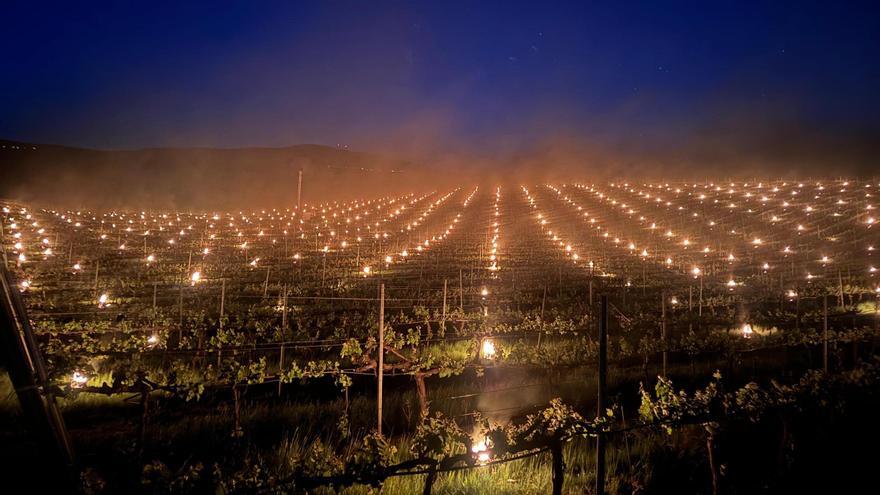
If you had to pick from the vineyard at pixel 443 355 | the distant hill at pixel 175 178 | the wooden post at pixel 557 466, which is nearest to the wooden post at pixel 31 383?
the vineyard at pixel 443 355

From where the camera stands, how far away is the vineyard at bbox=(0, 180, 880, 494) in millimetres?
3641

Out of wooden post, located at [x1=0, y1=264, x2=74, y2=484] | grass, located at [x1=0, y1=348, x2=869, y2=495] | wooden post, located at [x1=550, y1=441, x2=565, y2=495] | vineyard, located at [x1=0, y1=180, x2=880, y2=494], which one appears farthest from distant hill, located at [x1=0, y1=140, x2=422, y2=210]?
wooden post, located at [x1=550, y1=441, x2=565, y2=495]

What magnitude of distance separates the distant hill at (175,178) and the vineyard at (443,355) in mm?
28657

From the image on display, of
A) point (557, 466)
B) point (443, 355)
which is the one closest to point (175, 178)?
point (443, 355)

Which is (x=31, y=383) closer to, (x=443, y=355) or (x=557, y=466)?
(x=557, y=466)

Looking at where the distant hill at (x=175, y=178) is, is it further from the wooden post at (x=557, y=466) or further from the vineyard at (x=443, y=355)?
the wooden post at (x=557, y=466)

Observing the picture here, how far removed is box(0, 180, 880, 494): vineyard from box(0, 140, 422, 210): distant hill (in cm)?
2866

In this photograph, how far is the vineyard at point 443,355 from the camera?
11.9 ft

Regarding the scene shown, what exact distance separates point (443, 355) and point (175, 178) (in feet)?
213

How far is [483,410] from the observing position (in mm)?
6680

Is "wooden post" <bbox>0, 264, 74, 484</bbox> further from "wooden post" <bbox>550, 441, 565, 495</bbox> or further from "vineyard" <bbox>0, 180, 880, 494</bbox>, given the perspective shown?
"wooden post" <bbox>550, 441, 565, 495</bbox>

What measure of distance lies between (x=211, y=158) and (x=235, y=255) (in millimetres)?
62104

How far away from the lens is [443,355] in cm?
766

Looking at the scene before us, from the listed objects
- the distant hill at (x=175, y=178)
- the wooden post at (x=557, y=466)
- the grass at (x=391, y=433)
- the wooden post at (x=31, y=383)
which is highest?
the distant hill at (x=175, y=178)
